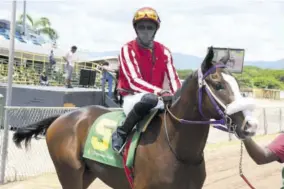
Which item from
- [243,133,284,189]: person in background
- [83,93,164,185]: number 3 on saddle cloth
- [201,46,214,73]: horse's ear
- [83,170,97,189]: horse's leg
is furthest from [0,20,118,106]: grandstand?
[243,133,284,189]: person in background

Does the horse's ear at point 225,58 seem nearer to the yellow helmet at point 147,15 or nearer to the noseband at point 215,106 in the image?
the noseband at point 215,106

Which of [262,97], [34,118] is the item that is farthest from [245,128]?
[262,97]

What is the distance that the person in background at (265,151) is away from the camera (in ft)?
11.5

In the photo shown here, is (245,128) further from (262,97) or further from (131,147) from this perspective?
A: (262,97)

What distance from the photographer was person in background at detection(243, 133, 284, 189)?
3.49 m

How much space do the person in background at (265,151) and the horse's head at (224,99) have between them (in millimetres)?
197

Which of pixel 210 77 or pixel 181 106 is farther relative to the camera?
pixel 181 106

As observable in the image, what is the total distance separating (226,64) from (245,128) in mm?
699

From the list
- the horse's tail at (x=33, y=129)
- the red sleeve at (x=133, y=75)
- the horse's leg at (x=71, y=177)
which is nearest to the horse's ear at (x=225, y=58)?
the red sleeve at (x=133, y=75)

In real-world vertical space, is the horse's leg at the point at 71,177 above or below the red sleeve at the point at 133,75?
below

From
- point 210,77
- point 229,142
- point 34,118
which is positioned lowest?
point 229,142

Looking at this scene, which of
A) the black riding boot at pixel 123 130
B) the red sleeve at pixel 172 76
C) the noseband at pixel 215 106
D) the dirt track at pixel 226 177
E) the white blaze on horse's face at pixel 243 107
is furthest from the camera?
the dirt track at pixel 226 177

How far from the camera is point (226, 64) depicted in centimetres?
373

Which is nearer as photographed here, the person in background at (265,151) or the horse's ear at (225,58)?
the person in background at (265,151)
